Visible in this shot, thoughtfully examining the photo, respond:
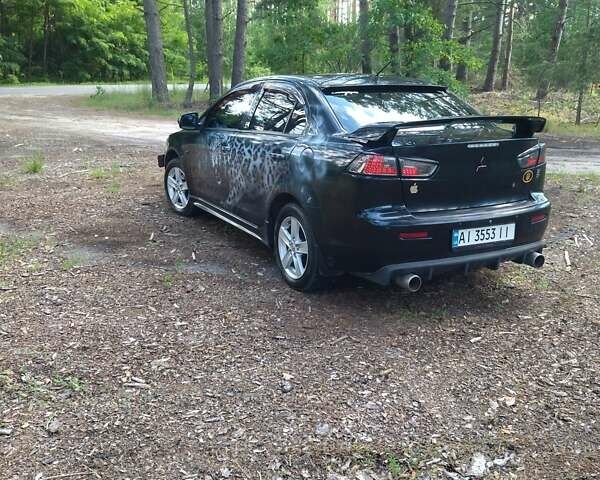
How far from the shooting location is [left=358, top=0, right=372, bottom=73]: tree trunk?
1737 cm

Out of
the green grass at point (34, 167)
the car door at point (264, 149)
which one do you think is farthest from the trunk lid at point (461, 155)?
the green grass at point (34, 167)

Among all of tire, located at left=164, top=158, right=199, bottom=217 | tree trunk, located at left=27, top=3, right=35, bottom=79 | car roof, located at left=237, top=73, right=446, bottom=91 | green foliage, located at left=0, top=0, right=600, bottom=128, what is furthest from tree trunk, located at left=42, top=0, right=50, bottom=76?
car roof, located at left=237, top=73, right=446, bottom=91

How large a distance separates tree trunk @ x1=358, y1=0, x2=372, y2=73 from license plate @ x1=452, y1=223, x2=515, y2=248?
1407 cm

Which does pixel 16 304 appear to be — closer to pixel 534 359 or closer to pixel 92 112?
pixel 534 359

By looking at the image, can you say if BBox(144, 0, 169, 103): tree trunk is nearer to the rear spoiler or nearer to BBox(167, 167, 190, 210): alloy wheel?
BBox(167, 167, 190, 210): alloy wheel

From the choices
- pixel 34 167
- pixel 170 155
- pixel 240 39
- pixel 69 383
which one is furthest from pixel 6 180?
pixel 240 39

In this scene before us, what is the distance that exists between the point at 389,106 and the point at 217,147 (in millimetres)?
1878

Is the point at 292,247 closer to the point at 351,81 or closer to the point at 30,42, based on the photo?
the point at 351,81

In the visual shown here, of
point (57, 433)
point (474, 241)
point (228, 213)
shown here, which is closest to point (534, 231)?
point (474, 241)

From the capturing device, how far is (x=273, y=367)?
3693mm

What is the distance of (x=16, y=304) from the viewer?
4566 millimetres

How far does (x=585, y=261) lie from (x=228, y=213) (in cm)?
324

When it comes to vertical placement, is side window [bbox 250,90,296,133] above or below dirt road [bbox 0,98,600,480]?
above

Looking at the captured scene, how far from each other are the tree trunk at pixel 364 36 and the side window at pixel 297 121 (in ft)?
43.6
